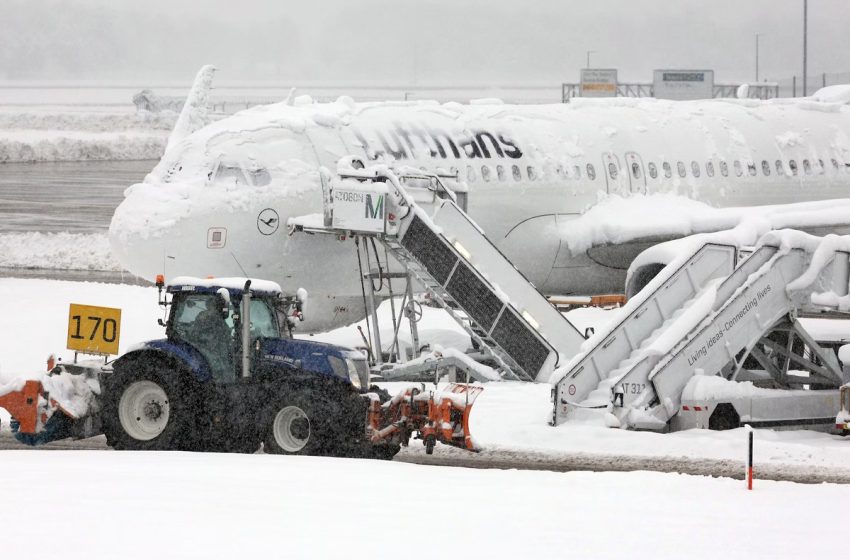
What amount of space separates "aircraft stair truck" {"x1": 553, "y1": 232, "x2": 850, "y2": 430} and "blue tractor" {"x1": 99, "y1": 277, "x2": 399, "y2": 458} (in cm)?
394

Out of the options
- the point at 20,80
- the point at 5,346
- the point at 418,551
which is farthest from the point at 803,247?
the point at 20,80

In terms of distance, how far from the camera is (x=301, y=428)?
16.5 meters

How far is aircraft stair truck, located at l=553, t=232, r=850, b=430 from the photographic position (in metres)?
19.3

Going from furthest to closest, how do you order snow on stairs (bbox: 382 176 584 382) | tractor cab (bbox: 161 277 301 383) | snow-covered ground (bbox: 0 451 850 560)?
snow on stairs (bbox: 382 176 584 382), tractor cab (bbox: 161 277 301 383), snow-covered ground (bbox: 0 451 850 560)

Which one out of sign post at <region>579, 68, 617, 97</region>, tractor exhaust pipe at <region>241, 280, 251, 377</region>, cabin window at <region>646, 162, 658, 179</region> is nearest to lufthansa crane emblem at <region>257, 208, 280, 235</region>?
tractor exhaust pipe at <region>241, 280, 251, 377</region>

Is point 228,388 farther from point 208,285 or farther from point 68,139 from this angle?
point 68,139

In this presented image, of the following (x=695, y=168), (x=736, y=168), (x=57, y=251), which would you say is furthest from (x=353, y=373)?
(x=57, y=251)

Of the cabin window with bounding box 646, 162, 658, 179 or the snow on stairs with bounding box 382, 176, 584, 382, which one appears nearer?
the snow on stairs with bounding box 382, 176, 584, 382

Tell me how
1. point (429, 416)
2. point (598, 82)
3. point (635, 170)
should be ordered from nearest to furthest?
1. point (429, 416)
2. point (635, 170)
3. point (598, 82)

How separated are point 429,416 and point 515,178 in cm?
1080

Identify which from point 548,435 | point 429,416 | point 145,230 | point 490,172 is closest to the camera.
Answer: point 429,416

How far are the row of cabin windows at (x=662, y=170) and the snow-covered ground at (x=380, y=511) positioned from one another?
11.7m

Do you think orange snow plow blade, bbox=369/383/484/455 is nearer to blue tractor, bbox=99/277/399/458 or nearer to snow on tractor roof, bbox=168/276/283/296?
blue tractor, bbox=99/277/399/458

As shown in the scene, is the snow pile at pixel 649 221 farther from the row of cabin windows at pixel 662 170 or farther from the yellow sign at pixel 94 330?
the yellow sign at pixel 94 330
